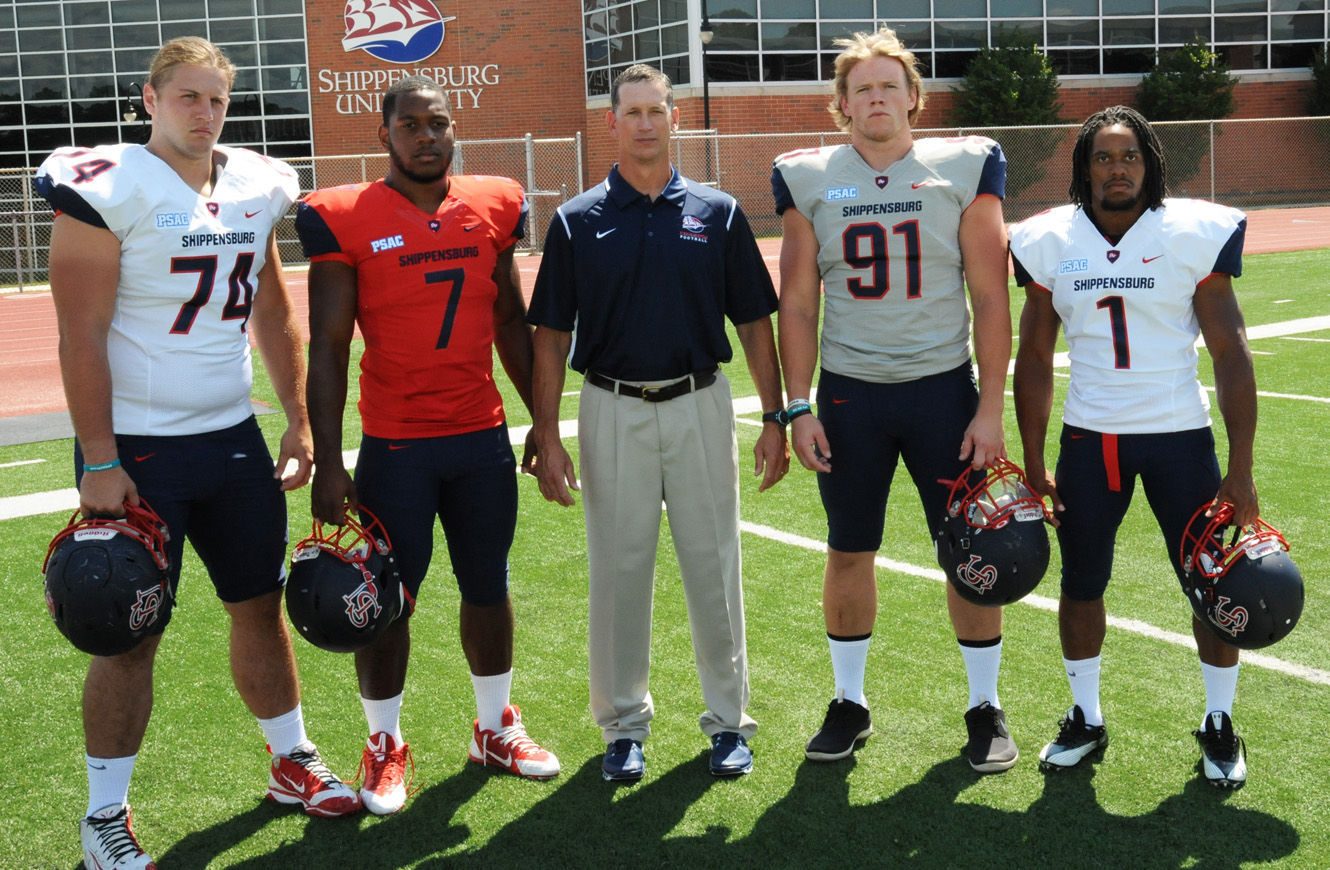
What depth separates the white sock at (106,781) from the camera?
3.42 metres

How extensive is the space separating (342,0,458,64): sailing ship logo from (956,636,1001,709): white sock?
28.6 meters

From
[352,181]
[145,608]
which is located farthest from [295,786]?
[352,181]

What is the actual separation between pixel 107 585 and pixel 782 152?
24943mm

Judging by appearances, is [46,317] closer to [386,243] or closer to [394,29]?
[394,29]

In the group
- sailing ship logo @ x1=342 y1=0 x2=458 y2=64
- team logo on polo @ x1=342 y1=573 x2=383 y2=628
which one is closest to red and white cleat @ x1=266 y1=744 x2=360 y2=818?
team logo on polo @ x1=342 y1=573 x2=383 y2=628

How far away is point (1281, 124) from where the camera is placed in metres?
28.9

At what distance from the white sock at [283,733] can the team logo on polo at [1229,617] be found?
266 cm

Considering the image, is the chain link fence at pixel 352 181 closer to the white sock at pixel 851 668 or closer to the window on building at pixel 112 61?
the window on building at pixel 112 61

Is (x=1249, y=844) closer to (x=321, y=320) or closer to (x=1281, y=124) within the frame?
(x=321, y=320)

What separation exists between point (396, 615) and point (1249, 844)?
7.79 feet

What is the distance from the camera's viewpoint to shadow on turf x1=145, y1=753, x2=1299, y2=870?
10.9 ft

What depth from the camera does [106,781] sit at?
135 inches

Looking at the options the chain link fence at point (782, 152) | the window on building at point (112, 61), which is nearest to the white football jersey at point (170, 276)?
the chain link fence at point (782, 152)

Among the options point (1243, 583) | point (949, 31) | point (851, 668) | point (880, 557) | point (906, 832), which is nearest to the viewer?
point (1243, 583)
